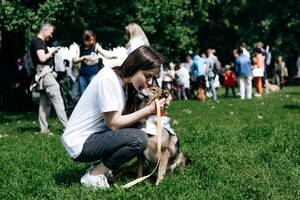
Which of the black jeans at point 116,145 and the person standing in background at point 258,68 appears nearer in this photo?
the black jeans at point 116,145

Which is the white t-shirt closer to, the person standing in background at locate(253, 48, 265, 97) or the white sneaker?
the white sneaker

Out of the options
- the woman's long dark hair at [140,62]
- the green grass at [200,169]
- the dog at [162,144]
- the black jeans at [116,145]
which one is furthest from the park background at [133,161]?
the woman's long dark hair at [140,62]

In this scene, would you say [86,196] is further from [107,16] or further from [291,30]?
[291,30]

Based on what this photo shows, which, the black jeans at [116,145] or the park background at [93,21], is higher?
the park background at [93,21]

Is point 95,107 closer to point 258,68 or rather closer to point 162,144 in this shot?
point 162,144

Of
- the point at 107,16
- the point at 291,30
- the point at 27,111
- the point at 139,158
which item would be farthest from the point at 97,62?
the point at 291,30

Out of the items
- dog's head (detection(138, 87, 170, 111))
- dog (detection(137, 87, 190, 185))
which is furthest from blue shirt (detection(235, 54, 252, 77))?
dog's head (detection(138, 87, 170, 111))

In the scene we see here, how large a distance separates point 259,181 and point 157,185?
107 cm

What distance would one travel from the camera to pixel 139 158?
482cm

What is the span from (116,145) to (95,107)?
437 mm

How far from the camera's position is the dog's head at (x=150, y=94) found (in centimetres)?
450

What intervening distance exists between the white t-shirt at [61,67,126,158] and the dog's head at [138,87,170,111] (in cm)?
22

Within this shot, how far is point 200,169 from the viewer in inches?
207

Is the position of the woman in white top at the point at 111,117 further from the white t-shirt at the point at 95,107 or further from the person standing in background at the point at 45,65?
the person standing in background at the point at 45,65
